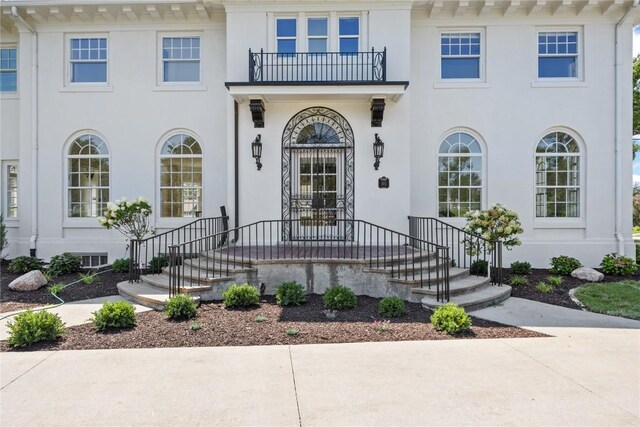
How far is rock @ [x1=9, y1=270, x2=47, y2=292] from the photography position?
814 centimetres

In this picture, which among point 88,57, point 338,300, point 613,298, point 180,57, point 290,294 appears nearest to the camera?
point 338,300

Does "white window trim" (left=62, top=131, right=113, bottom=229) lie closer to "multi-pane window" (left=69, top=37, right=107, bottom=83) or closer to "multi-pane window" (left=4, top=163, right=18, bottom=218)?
"multi-pane window" (left=69, top=37, right=107, bottom=83)

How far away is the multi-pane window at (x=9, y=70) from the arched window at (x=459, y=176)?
1279cm

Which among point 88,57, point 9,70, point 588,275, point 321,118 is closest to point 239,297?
point 321,118

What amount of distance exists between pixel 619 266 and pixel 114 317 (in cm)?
1138

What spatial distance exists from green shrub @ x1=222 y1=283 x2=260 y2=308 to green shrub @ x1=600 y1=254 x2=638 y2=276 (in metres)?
8.97

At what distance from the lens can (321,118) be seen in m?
9.98

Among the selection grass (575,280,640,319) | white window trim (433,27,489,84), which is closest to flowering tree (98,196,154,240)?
white window trim (433,27,489,84)

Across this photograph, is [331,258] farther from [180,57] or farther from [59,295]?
[180,57]

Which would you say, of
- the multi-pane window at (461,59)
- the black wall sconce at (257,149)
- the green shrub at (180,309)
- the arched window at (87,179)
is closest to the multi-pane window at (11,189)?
the arched window at (87,179)

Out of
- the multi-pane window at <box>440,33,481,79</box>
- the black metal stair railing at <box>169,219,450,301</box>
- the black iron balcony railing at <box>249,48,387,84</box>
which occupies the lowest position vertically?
the black metal stair railing at <box>169,219,450,301</box>

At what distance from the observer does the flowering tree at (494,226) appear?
323 inches

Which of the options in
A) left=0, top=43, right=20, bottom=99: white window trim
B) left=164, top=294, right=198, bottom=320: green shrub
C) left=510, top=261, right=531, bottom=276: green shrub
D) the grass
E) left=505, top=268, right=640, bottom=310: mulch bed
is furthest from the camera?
left=0, top=43, right=20, bottom=99: white window trim

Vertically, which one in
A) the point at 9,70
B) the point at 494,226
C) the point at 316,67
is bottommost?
the point at 494,226
